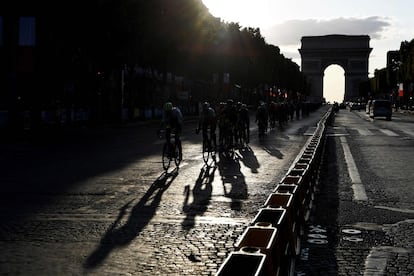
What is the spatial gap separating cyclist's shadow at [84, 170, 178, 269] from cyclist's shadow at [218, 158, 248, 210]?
108 centimetres

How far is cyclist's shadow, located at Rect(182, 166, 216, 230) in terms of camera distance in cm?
873

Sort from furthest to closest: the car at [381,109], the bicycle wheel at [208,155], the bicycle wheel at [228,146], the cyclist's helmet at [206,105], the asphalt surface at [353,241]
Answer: the car at [381,109]
the bicycle wheel at [228,146]
the cyclist's helmet at [206,105]
the bicycle wheel at [208,155]
the asphalt surface at [353,241]

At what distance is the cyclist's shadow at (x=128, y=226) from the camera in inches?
263

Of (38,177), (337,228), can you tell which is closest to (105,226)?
(337,228)

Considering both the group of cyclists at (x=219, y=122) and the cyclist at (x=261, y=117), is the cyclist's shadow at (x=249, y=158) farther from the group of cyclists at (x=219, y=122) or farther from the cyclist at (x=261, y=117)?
the cyclist at (x=261, y=117)

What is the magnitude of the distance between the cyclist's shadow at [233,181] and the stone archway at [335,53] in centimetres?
15136

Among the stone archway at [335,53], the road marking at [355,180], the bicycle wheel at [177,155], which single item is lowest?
the road marking at [355,180]

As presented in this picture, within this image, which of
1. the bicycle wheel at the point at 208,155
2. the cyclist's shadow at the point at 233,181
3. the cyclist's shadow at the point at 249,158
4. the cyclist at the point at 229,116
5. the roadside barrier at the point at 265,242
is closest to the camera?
the roadside barrier at the point at 265,242

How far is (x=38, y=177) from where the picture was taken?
543 inches

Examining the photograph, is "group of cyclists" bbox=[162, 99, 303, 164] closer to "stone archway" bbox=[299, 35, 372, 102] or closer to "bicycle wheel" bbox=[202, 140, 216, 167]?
"bicycle wheel" bbox=[202, 140, 216, 167]

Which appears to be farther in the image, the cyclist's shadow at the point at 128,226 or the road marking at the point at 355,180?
the road marking at the point at 355,180

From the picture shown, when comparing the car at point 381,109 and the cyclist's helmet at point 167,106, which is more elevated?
the cyclist's helmet at point 167,106

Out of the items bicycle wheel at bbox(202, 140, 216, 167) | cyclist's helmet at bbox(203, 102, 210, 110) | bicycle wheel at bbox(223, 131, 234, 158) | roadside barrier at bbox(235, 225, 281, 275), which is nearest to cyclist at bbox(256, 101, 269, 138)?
bicycle wheel at bbox(223, 131, 234, 158)

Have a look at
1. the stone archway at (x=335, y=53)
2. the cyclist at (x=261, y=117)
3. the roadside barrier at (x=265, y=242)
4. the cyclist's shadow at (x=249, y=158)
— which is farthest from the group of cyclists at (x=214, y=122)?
the stone archway at (x=335, y=53)
